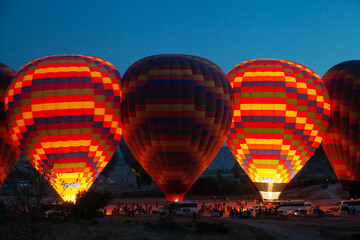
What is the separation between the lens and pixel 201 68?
27.8 m

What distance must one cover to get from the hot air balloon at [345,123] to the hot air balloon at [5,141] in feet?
62.9

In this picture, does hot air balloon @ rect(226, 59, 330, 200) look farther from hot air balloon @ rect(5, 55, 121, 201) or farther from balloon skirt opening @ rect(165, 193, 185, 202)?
hot air balloon @ rect(5, 55, 121, 201)

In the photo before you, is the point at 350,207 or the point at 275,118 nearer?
the point at 275,118

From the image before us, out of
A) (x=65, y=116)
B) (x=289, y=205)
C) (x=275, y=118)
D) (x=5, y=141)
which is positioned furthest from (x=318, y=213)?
(x=5, y=141)

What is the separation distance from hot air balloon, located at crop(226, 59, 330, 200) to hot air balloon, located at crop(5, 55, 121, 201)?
8.09 meters

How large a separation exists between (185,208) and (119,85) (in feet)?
25.6

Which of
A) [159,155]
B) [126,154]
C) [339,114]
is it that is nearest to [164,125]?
Answer: [159,155]

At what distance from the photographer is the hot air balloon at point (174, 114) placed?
26.9 meters

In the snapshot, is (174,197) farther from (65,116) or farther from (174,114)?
(65,116)

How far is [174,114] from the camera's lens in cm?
2684

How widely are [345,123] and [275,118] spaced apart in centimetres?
496

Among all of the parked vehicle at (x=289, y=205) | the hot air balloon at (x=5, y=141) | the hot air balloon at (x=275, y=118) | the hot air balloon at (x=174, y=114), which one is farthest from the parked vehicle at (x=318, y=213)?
the hot air balloon at (x=5, y=141)

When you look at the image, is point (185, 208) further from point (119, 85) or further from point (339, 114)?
point (339, 114)

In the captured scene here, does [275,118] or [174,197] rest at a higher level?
[275,118]
